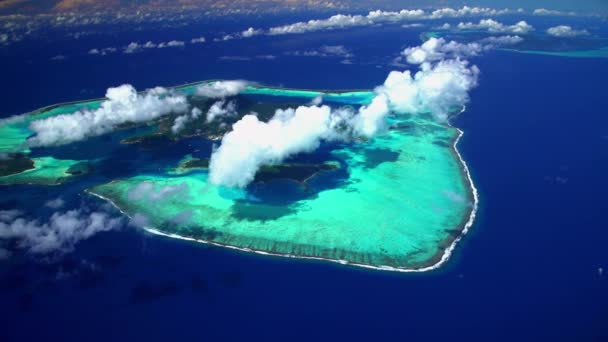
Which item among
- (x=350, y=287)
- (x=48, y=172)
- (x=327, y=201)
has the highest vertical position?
(x=48, y=172)

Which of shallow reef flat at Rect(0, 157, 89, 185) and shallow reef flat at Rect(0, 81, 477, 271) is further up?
shallow reef flat at Rect(0, 157, 89, 185)

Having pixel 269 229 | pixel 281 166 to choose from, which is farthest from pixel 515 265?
pixel 281 166

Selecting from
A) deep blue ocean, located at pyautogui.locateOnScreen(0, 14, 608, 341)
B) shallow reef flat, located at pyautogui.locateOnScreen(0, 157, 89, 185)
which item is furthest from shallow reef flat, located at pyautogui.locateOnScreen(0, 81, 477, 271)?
deep blue ocean, located at pyautogui.locateOnScreen(0, 14, 608, 341)

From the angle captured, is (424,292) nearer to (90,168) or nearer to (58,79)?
(90,168)

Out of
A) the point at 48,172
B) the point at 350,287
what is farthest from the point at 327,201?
the point at 48,172

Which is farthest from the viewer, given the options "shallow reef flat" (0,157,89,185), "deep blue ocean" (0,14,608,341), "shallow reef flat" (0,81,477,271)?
"shallow reef flat" (0,157,89,185)

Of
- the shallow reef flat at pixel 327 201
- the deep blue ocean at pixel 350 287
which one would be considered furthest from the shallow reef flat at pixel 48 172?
the deep blue ocean at pixel 350 287

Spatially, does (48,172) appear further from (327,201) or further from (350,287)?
(350,287)

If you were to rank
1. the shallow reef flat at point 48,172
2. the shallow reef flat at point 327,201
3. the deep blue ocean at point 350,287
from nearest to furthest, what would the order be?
the deep blue ocean at point 350,287
the shallow reef flat at point 327,201
the shallow reef flat at point 48,172

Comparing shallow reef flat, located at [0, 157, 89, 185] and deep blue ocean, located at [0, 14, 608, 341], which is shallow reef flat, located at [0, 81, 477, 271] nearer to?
shallow reef flat, located at [0, 157, 89, 185]

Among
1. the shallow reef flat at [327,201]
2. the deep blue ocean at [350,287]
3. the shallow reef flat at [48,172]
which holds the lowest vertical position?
the deep blue ocean at [350,287]

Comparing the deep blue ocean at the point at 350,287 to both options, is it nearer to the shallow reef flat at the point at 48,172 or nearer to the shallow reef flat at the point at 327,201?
the shallow reef flat at the point at 327,201

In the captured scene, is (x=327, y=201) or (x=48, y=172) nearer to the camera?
(x=327, y=201)

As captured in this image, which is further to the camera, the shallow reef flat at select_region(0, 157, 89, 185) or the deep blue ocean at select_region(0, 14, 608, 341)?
the shallow reef flat at select_region(0, 157, 89, 185)
